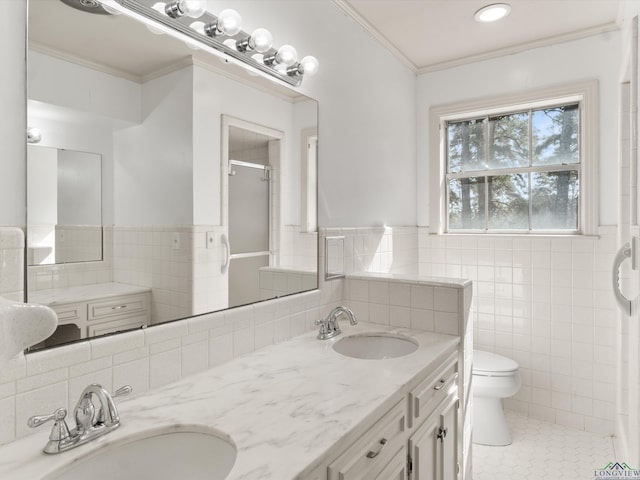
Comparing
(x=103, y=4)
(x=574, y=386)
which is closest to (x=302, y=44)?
(x=103, y=4)

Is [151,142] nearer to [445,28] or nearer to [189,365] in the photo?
[189,365]

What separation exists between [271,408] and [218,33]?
1.27 meters

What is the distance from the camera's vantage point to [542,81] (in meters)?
2.76

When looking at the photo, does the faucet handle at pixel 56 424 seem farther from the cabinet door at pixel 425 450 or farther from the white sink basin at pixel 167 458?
the cabinet door at pixel 425 450

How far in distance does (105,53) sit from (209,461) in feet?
3.77

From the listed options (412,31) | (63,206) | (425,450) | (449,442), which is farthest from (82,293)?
(412,31)

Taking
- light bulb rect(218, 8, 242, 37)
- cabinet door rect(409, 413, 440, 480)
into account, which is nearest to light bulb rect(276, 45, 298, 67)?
light bulb rect(218, 8, 242, 37)

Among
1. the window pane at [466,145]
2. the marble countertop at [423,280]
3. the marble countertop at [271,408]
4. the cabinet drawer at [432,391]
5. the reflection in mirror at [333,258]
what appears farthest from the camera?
the window pane at [466,145]

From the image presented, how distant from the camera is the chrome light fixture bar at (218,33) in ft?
4.11

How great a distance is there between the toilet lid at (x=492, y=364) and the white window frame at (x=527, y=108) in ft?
2.95

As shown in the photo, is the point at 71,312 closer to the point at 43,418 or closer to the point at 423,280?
the point at 43,418

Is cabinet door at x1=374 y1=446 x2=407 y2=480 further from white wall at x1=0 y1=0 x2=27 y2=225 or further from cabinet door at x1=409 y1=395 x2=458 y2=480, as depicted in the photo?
white wall at x1=0 y1=0 x2=27 y2=225

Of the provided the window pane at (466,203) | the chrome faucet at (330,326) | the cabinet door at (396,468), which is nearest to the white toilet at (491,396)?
the window pane at (466,203)

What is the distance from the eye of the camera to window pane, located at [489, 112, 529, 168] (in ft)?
9.54
